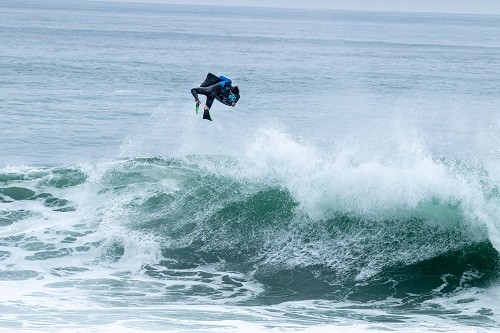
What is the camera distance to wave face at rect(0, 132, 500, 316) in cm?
1666

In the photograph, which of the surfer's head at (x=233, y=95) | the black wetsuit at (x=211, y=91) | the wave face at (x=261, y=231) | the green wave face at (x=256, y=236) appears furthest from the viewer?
the black wetsuit at (x=211, y=91)

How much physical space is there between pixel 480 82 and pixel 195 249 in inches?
1808

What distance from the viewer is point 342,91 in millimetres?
52344

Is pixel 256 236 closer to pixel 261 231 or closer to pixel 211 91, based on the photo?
pixel 261 231

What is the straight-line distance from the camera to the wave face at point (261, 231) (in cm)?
1666

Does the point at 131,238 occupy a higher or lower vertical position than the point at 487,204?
lower

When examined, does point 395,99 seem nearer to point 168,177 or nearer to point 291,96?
point 291,96

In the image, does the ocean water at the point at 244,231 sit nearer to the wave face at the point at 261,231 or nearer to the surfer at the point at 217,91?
the wave face at the point at 261,231

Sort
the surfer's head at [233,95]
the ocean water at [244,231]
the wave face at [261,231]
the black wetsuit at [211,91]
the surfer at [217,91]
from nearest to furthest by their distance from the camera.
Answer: the ocean water at [244,231], the wave face at [261,231], the surfer's head at [233,95], the surfer at [217,91], the black wetsuit at [211,91]

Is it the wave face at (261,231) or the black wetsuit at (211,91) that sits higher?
Result: the black wetsuit at (211,91)

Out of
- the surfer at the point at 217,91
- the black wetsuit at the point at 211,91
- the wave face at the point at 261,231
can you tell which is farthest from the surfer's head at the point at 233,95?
the wave face at the point at 261,231

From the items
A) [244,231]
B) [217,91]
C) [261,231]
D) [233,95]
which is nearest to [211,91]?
[217,91]

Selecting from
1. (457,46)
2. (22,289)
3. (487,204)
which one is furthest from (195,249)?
(457,46)

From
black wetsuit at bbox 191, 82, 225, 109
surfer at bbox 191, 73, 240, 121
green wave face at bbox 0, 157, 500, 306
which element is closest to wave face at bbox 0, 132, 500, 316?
green wave face at bbox 0, 157, 500, 306
